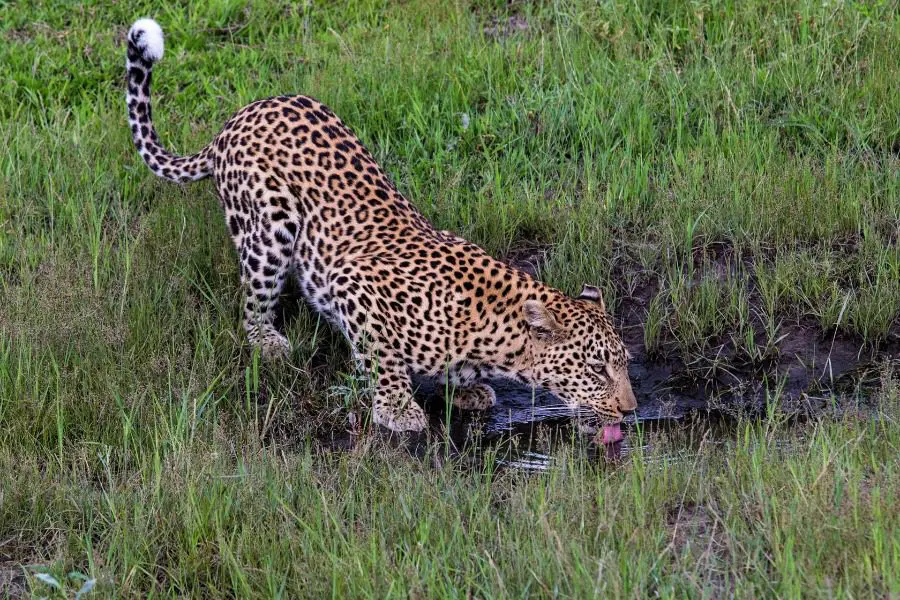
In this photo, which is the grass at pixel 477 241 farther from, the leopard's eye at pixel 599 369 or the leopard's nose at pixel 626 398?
the leopard's eye at pixel 599 369

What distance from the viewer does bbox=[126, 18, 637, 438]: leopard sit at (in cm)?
681

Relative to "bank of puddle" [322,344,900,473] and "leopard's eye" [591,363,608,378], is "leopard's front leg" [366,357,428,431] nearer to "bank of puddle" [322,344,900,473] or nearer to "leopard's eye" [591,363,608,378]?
"bank of puddle" [322,344,900,473]

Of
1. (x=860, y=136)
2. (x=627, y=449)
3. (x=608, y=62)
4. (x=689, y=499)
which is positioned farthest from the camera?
(x=608, y=62)

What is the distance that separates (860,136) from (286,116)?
12.5 feet

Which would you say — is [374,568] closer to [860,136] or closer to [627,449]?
[627,449]

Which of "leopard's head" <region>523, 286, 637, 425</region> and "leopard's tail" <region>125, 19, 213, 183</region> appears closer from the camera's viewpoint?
"leopard's head" <region>523, 286, 637, 425</region>

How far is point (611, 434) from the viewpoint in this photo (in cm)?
674

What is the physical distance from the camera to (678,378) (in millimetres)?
7359

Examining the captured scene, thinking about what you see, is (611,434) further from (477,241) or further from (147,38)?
(147,38)

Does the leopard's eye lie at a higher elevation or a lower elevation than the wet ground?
higher

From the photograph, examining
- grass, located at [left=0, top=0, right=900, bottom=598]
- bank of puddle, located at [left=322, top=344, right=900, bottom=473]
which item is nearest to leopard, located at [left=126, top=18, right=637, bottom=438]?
bank of puddle, located at [left=322, top=344, right=900, bottom=473]

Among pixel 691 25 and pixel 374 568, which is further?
pixel 691 25

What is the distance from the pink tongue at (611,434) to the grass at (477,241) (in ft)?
1.81

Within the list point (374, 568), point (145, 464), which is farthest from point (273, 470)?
point (374, 568)
